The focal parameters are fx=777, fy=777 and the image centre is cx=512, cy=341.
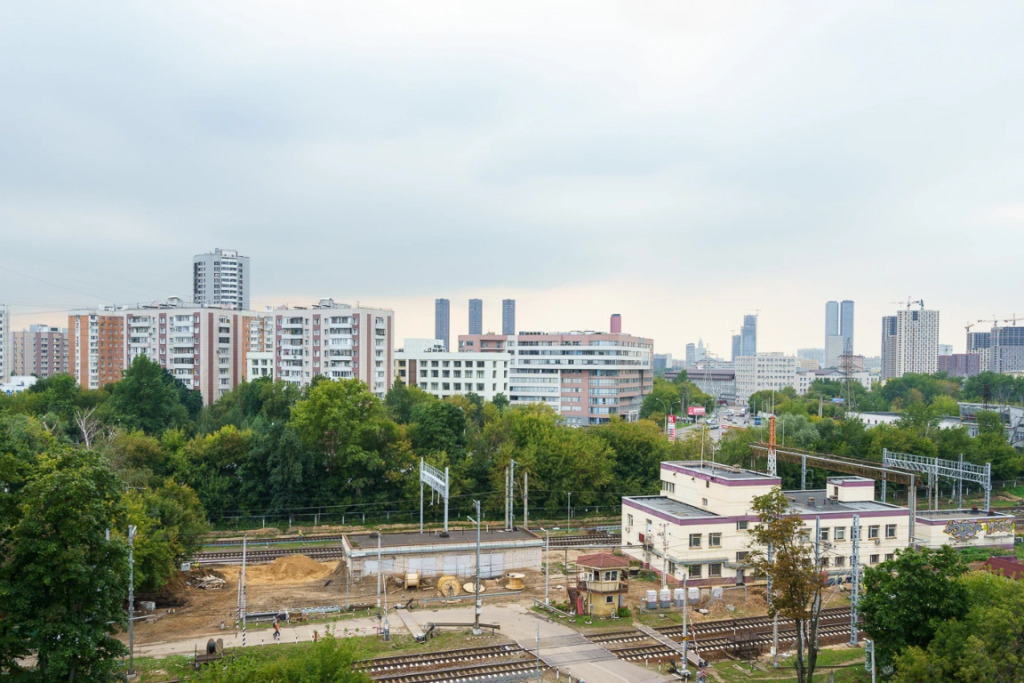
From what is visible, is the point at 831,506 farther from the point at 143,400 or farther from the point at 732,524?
the point at 143,400

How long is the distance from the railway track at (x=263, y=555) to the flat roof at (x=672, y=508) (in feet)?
53.4

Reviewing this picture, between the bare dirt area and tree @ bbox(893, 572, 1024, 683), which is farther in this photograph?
the bare dirt area

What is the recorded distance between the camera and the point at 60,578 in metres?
19.2

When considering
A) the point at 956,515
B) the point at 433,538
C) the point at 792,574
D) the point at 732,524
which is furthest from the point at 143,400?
the point at 956,515

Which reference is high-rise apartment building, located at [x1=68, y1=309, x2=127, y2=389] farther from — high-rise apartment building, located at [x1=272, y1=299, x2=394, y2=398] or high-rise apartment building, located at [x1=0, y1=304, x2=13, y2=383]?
high-rise apartment building, located at [x1=0, y1=304, x2=13, y2=383]

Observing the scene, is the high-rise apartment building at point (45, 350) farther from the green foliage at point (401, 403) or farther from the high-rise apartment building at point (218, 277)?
the green foliage at point (401, 403)

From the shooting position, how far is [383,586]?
36.5 m

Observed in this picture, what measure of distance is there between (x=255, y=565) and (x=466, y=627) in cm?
1461

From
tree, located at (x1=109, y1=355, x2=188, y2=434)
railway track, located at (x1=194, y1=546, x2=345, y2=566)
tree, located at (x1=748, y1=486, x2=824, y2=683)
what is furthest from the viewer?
tree, located at (x1=109, y1=355, x2=188, y2=434)

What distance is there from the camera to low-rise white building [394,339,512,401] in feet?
324

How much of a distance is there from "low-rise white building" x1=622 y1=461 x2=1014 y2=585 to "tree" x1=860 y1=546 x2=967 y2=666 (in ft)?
38.2

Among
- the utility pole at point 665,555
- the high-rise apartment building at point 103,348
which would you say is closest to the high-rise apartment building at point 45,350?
the high-rise apartment building at point 103,348

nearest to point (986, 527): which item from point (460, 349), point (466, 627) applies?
point (466, 627)

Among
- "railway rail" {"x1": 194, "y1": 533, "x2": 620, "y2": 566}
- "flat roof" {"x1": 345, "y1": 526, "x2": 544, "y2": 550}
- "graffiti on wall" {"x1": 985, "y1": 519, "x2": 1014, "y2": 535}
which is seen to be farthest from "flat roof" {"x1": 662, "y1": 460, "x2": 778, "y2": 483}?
"graffiti on wall" {"x1": 985, "y1": 519, "x2": 1014, "y2": 535}
